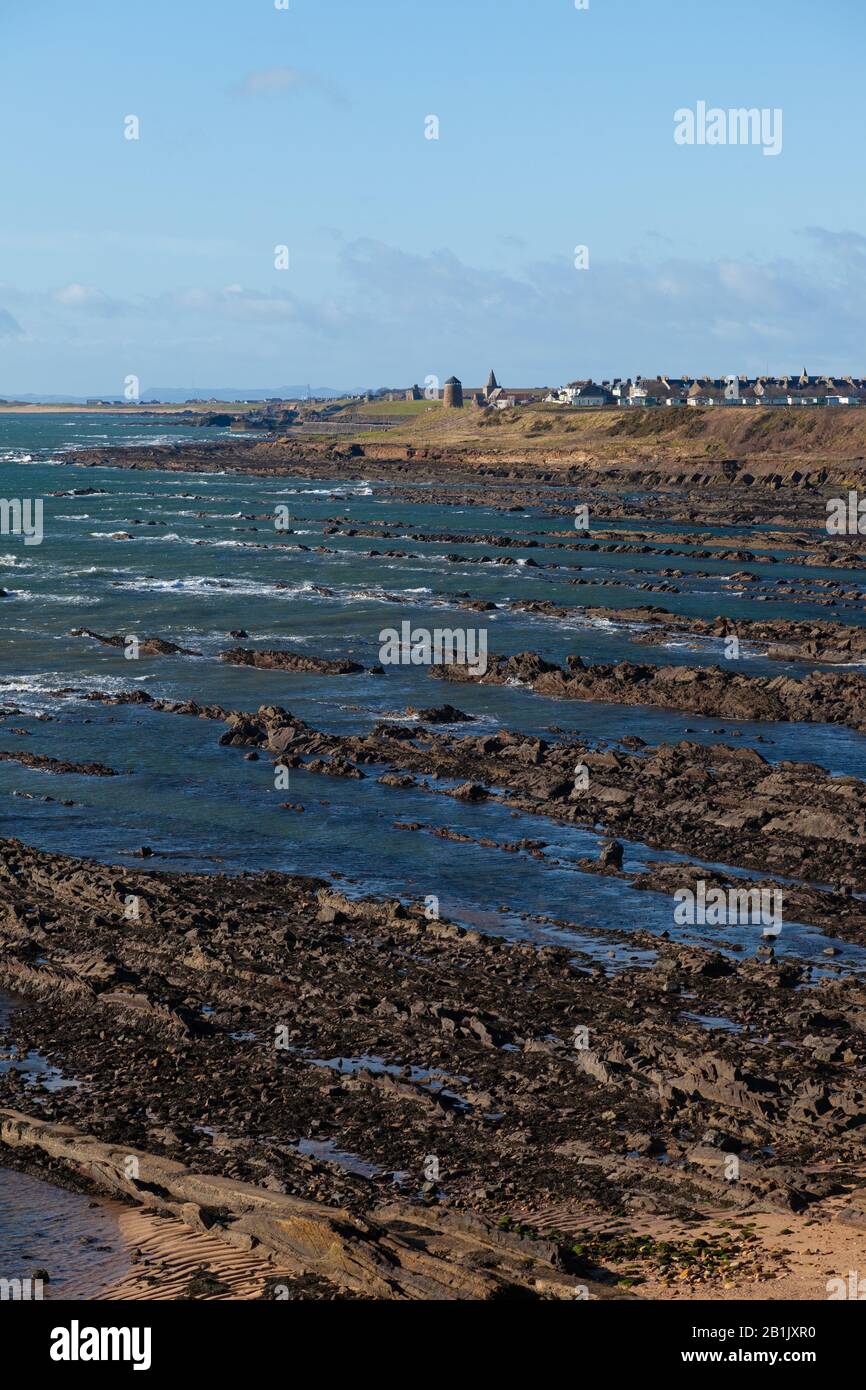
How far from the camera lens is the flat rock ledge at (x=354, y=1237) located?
17.0 meters

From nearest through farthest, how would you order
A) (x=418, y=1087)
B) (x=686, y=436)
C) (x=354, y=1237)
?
(x=354, y=1237) < (x=418, y=1087) < (x=686, y=436)

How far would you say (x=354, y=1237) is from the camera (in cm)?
1797

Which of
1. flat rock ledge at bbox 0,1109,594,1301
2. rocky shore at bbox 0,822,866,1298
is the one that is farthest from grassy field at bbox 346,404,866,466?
flat rock ledge at bbox 0,1109,594,1301

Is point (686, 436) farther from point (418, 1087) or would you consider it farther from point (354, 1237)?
point (354, 1237)

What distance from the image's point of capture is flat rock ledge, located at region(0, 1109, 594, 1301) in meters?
17.0

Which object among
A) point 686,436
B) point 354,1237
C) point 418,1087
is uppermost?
point 686,436

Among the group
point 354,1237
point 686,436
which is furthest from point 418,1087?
point 686,436

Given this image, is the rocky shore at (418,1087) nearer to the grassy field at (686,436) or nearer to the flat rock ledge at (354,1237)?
the flat rock ledge at (354,1237)

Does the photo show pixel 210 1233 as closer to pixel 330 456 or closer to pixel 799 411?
pixel 799 411

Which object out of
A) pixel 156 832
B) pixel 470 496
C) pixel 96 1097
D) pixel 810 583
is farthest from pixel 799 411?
pixel 96 1097

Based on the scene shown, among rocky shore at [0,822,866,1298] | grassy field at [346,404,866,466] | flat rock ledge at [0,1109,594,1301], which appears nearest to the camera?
flat rock ledge at [0,1109,594,1301]

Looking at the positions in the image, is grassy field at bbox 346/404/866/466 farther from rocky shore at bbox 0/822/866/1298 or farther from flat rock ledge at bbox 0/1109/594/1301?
flat rock ledge at bbox 0/1109/594/1301

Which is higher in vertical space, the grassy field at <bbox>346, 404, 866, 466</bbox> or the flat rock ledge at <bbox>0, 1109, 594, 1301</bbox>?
the grassy field at <bbox>346, 404, 866, 466</bbox>
